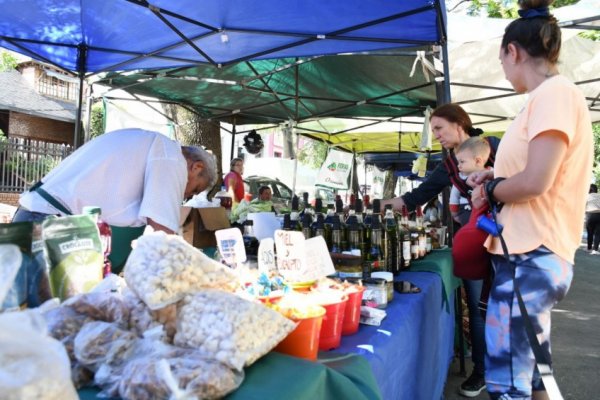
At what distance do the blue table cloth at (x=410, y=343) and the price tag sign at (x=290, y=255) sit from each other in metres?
0.25

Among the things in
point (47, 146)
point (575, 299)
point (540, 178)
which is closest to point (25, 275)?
point (540, 178)

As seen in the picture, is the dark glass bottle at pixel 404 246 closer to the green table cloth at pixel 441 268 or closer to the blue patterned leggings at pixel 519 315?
the green table cloth at pixel 441 268

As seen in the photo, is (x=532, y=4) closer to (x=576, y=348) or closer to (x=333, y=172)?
(x=576, y=348)

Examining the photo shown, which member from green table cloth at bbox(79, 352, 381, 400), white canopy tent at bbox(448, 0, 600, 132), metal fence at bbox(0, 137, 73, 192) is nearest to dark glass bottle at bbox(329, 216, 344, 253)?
green table cloth at bbox(79, 352, 381, 400)

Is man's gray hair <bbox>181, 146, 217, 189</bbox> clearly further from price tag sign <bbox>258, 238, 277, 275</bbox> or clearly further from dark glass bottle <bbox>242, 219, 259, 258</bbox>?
price tag sign <bbox>258, 238, 277, 275</bbox>

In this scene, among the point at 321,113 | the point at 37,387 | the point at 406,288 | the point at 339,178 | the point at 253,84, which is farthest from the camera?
the point at 339,178

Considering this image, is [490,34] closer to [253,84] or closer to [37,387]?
[253,84]

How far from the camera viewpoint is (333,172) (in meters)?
8.70

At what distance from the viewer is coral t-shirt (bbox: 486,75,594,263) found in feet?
4.69

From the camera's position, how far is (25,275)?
0.91 meters

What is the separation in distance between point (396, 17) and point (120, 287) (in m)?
2.89

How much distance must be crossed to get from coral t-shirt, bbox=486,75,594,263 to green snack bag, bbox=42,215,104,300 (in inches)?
51.7

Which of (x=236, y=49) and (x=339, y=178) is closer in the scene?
(x=236, y=49)

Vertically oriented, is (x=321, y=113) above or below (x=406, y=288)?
above
